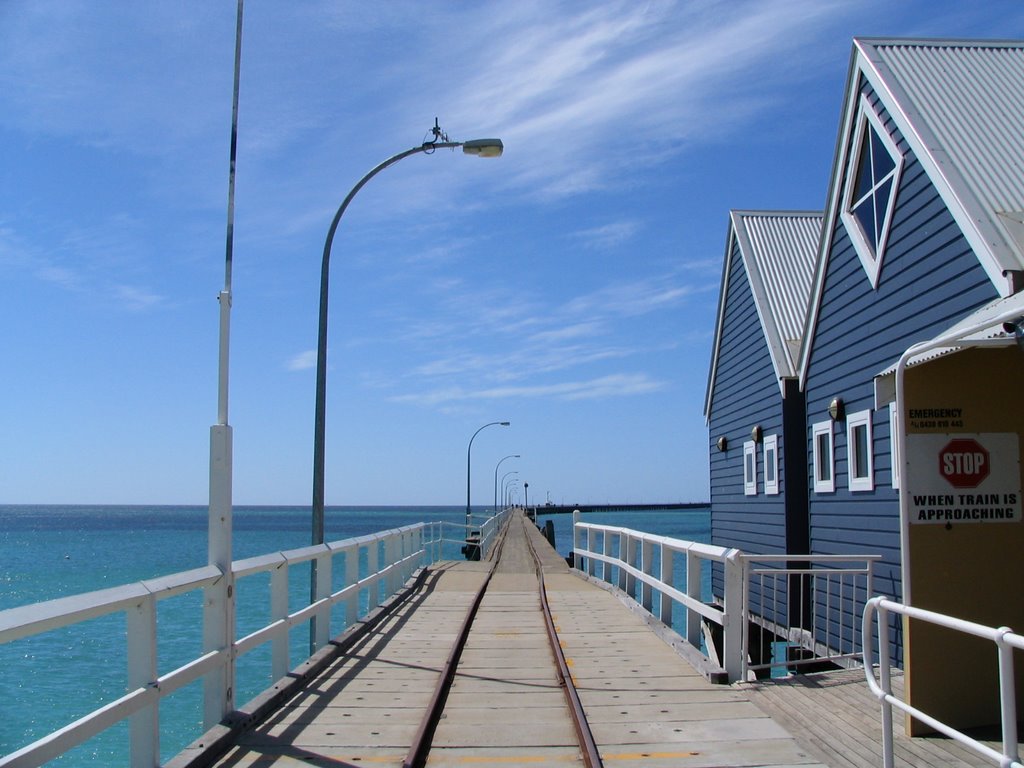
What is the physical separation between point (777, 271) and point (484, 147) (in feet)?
25.8

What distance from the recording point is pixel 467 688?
30.1 ft

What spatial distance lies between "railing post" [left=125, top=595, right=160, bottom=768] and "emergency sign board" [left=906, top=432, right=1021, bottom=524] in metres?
5.01

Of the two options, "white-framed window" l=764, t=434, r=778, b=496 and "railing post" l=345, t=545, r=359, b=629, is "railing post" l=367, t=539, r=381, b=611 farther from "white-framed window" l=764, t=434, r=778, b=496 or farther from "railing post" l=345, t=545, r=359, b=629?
"white-framed window" l=764, t=434, r=778, b=496

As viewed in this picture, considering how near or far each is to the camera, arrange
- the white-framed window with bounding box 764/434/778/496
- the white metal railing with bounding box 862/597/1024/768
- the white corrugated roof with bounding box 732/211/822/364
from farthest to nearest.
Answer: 1. the white corrugated roof with bounding box 732/211/822/364
2. the white-framed window with bounding box 764/434/778/496
3. the white metal railing with bounding box 862/597/1024/768

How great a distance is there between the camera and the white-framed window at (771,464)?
55.5ft

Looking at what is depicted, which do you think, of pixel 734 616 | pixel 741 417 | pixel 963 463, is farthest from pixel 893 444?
pixel 741 417

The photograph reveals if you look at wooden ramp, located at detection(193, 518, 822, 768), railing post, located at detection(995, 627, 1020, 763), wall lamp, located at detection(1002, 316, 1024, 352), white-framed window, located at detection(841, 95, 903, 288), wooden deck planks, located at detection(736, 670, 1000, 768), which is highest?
white-framed window, located at detection(841, 95, 903, 288)

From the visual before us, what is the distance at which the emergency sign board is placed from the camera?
22.6ft

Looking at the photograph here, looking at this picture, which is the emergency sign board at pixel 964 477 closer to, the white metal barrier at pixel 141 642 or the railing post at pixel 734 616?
the railing post at pixel 734 616

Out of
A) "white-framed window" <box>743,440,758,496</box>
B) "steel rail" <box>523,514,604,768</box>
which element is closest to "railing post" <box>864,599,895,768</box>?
"steel rail" <box>523,514,604,768</box>

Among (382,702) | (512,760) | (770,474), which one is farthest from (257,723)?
(770,474)

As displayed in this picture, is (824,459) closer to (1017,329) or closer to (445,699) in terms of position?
(445,699)

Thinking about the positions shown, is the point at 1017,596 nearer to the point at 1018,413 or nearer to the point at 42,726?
the point at 1018,413

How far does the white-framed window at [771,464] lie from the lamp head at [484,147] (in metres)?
7.17
